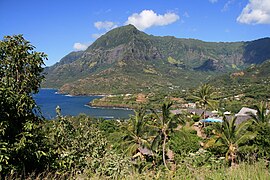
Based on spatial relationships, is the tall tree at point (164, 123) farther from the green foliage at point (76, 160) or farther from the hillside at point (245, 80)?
the hillside at point (245, 80)

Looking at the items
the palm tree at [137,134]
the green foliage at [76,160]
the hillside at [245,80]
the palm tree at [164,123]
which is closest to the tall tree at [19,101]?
the green foliage at [76,160]

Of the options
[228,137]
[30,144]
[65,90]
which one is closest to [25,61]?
[30,144]

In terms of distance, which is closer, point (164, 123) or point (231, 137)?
point (231, 137)

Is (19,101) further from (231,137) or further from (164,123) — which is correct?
(231,137)

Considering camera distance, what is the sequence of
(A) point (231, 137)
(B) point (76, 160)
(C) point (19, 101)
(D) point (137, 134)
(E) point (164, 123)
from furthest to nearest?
1. (D) point (137, 134)
2. (E) point (164, 123)
3. (A) point (231, 137)
4. (B) point (76, 160)
5. (C) point (19, 101)

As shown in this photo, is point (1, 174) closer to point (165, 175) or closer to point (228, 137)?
point (165, 175)

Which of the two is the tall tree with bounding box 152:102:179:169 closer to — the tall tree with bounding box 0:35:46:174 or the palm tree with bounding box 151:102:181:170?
the palm tree with bounding box 151:102:181:170

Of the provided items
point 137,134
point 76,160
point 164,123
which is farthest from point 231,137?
point 76,160

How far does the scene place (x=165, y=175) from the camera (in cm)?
356

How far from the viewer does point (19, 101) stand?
5.02 meters

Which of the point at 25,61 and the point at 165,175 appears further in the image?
the point at 25,61

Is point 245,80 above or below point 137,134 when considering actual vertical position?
above

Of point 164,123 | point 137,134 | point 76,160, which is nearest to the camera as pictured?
point 76,160

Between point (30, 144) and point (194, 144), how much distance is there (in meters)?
21.1
